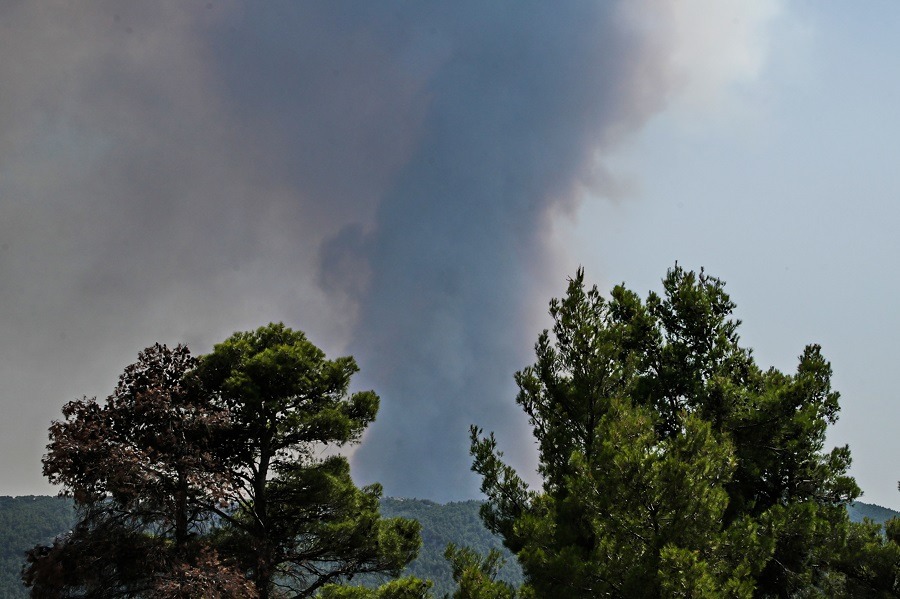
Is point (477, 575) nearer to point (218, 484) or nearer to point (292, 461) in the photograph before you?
point (218, 484)

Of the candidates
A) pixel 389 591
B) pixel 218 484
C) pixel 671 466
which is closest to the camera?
pixel 671 466

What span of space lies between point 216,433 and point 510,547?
8.56 metres

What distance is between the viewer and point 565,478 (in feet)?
40.1

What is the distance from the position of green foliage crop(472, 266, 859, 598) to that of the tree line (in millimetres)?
39

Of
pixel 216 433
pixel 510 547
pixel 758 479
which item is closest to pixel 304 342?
pixel 216 433

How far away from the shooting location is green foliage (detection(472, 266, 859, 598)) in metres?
9.82

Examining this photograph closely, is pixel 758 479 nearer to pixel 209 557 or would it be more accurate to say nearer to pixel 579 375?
pixel 579 375

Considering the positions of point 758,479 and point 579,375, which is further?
point 758,479

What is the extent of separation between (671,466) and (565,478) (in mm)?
2994

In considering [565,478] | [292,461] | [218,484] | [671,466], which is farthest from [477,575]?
[292,461]

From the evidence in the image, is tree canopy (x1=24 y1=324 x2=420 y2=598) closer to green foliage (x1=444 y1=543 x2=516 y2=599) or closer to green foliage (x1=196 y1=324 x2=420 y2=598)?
green foliage (x1=196 y1=324 x2=420 y2=598)

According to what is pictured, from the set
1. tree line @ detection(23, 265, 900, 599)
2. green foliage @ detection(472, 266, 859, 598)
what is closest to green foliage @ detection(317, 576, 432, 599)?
A: tree line @ detection(23, 265, 900, 599)

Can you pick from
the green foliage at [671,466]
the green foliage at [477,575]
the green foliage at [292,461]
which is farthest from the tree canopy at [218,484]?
the green foliage at [671,466]

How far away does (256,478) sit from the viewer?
18.3 meters
